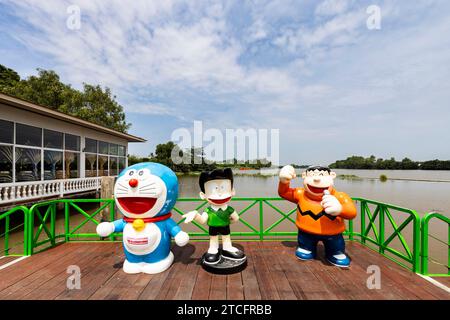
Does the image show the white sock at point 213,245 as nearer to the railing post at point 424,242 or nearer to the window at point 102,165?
the railing post at point 424,242

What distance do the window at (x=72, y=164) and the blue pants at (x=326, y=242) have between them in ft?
37.0

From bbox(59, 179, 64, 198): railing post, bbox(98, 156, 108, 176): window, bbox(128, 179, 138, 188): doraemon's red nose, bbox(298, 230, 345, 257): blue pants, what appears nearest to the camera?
bbox(128, 179, 138, 188): doraemon's red nose

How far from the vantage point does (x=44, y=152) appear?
8.89 metres

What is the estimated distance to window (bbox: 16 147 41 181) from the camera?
7842 millimetres

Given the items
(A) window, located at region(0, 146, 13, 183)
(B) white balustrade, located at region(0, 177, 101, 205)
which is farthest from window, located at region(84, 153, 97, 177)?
(A) window, located at region(0, 146, 13, 183)

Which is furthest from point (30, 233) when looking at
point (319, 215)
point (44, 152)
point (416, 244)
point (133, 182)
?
point (44, 152)

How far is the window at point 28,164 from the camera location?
25.7ft

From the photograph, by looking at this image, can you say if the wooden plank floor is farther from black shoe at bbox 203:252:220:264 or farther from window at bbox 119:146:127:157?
window at bbox 119:146:127:157

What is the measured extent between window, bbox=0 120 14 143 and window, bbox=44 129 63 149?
139 cm

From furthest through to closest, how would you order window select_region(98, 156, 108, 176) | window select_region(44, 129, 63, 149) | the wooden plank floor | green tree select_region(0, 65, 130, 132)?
green tree select_region(0, 65, 130, 132) → window select_region(98, 156, 108, 176) → window select_region(44, 129, 63, 149) → the wooden plank floor

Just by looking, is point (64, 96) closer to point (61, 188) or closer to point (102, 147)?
point (102, 147)
